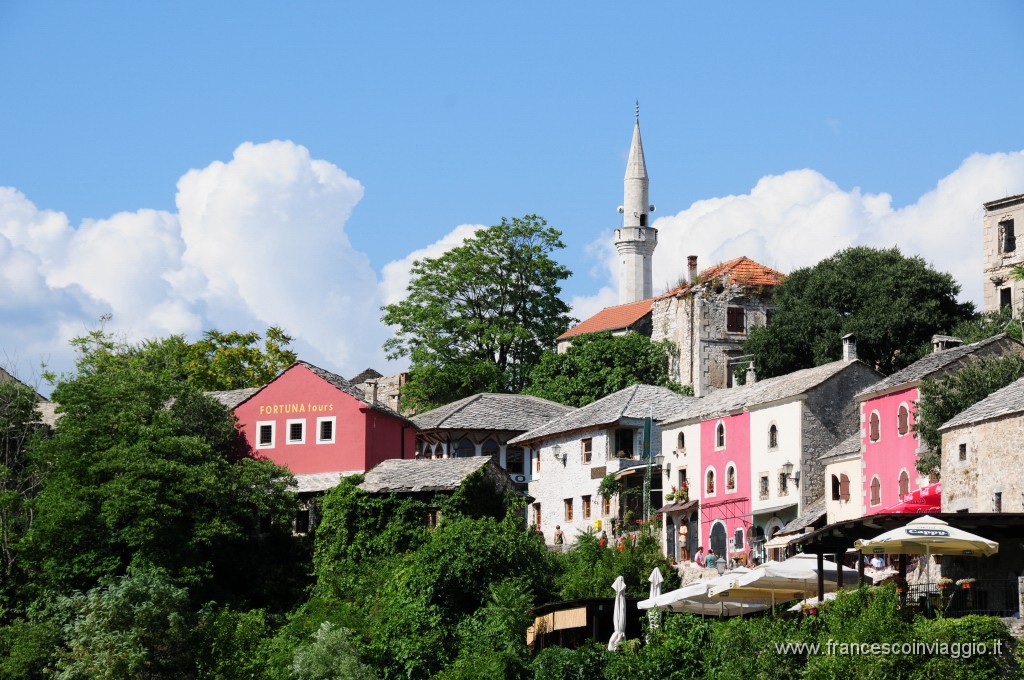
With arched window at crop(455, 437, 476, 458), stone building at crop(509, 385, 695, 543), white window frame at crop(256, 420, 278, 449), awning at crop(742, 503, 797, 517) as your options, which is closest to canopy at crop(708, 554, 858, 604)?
awning at crop(742, 503, 797, 517)

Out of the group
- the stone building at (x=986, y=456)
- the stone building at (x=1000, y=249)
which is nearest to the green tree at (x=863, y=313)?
the stone building at (x=1000, y=249)

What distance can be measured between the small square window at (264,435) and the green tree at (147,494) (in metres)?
1.88

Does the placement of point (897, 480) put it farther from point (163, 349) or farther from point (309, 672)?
point (163, 349)

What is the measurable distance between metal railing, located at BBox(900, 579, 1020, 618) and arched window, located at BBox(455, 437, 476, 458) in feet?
124

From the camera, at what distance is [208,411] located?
63.7 metres

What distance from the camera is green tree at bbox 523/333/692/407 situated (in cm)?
7975

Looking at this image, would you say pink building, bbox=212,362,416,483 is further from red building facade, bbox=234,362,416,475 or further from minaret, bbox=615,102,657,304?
minaret, bbox=615,102,657,304

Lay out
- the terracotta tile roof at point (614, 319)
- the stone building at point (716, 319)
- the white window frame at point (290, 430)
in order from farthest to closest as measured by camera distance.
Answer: the terracotta tile roof at point (614, 319) → the stone building at point (716, 319) → the white window frame at point (290, 430)

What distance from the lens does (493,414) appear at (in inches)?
2872

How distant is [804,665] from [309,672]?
17.2 metres

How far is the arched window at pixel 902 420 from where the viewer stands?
5147 cm

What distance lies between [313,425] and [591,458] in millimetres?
10490

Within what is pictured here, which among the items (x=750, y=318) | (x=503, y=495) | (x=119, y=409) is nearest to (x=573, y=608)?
(x=503, y=495)

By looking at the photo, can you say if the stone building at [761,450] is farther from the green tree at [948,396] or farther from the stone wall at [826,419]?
the green tree at [948,396]
